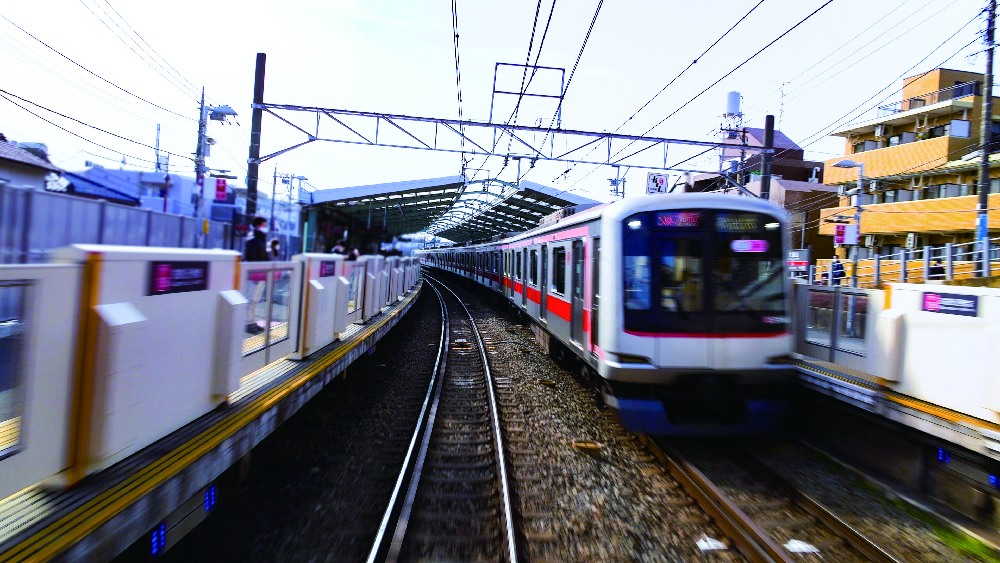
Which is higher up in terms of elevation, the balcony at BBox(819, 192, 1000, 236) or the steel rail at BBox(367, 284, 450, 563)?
the balcony at BBox(819, 192, 1000, 236)

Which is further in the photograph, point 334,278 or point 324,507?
point 334,278

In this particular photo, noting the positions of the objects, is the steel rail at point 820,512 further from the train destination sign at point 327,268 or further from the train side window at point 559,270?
the train destination sign at point 327,268

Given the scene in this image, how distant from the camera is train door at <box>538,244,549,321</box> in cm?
990

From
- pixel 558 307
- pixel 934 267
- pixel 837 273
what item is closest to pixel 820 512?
pixel 558 307

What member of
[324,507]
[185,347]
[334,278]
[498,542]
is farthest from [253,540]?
[334,278]

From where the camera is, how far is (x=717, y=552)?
12.1 ft

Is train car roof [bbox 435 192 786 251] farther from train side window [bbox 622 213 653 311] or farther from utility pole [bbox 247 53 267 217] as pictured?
utility pole [bbox 247 53 267 217]

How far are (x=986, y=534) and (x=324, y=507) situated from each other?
449 centimetres

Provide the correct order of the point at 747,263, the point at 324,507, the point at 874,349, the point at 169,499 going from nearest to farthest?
the point at 169,499 → the point at 324,507 → the point at 874,349 → the point at 747,263

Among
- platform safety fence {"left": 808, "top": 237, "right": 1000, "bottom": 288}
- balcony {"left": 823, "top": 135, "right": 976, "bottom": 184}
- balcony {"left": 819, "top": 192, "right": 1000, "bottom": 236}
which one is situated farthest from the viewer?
balcony {"left": 823, "top": 135, "right": 976, "bottom": 184}

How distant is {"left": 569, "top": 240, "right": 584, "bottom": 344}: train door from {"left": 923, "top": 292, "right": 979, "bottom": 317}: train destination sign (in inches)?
133

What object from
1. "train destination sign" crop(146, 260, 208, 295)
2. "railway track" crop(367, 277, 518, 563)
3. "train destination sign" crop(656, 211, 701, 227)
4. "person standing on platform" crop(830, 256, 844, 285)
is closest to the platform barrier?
"train destination sign" crop(146, 260, 208, 295)

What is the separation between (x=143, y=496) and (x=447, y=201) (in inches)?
1008

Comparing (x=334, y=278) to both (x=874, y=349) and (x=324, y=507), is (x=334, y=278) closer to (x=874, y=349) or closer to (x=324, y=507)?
(x=324, y=507)
